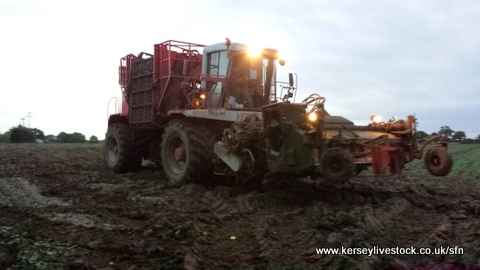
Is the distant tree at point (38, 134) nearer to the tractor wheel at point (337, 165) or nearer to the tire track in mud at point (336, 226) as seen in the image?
the tire track in mud at point (336, 226)

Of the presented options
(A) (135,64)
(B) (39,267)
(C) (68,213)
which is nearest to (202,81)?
(A) (135,64)

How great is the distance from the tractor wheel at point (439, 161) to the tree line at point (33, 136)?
2520 centimetres

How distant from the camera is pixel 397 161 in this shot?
7.23 metres

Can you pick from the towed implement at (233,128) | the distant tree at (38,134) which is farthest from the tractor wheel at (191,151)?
the distant tree at (38,134)

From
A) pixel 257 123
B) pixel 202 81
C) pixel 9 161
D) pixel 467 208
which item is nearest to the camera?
pixel 467 208

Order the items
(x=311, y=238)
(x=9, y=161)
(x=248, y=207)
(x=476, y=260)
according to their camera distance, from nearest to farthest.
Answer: (x=476, y=260), (x=311, y=238), (x=248, y=207), (x=9, y=161)

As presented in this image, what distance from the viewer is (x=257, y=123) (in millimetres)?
8055

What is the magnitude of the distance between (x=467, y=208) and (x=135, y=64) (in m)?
8.23

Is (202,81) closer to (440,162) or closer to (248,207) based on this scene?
(248,207)

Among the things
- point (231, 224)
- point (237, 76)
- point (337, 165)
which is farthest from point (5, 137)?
point (337, 165)

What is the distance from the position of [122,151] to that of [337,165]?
6667 mm

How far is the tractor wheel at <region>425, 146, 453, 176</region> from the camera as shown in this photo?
7258 millimetres

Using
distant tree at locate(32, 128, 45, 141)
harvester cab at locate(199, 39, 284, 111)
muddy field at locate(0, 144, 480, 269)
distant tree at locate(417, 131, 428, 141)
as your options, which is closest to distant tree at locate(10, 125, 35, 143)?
distant tree at locate(32, 128, 45, 141)

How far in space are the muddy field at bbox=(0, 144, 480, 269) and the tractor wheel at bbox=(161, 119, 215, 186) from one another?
1.16 ft
